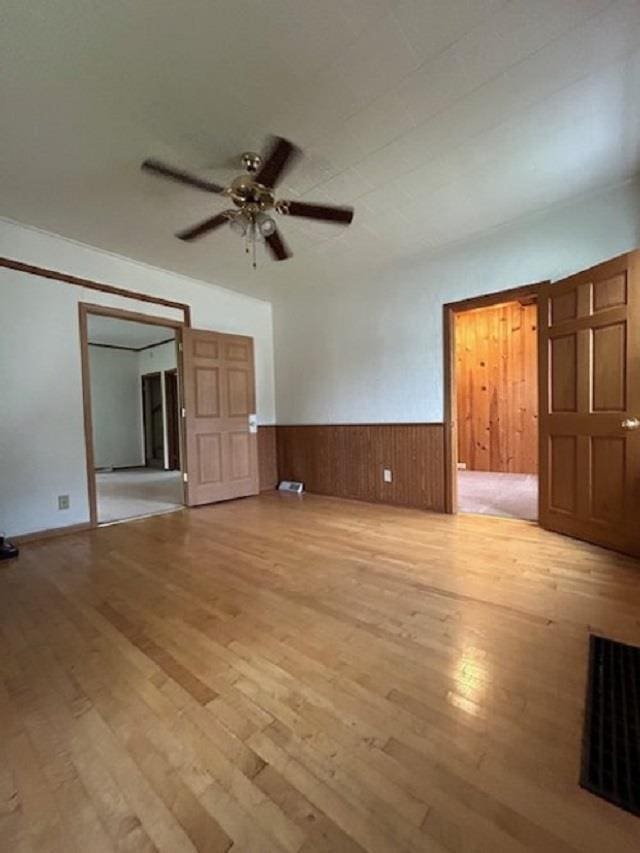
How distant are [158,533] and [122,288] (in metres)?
2.41

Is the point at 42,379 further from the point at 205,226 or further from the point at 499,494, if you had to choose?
the point at 499,494

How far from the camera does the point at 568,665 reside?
58.9 inches

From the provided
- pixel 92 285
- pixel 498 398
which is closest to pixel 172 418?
pixel 92 285

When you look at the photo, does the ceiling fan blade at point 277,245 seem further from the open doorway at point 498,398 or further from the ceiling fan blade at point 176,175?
the open doorway at point 498,398

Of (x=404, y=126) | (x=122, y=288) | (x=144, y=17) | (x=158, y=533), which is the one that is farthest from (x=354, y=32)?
(x=158, y=533)

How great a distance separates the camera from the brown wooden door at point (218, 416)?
14.2 feet

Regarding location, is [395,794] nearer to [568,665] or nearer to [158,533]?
[568,665]

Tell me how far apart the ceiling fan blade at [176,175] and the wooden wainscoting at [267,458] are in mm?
3473

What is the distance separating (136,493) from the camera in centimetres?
530

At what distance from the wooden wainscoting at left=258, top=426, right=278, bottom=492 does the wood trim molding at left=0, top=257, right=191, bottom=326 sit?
5.66ft

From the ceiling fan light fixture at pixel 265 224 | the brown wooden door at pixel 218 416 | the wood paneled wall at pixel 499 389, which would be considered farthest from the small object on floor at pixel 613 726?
the wood paneled wall at pixel 499 389

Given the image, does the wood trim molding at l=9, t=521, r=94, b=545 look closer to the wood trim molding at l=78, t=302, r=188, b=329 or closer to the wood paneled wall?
the wood trim molding at l=78, t=302, r=188, b=329

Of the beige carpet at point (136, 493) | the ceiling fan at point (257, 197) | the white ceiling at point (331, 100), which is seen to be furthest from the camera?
the beige carpet at point (136, 493)

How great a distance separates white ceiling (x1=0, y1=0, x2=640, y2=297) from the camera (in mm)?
1564
